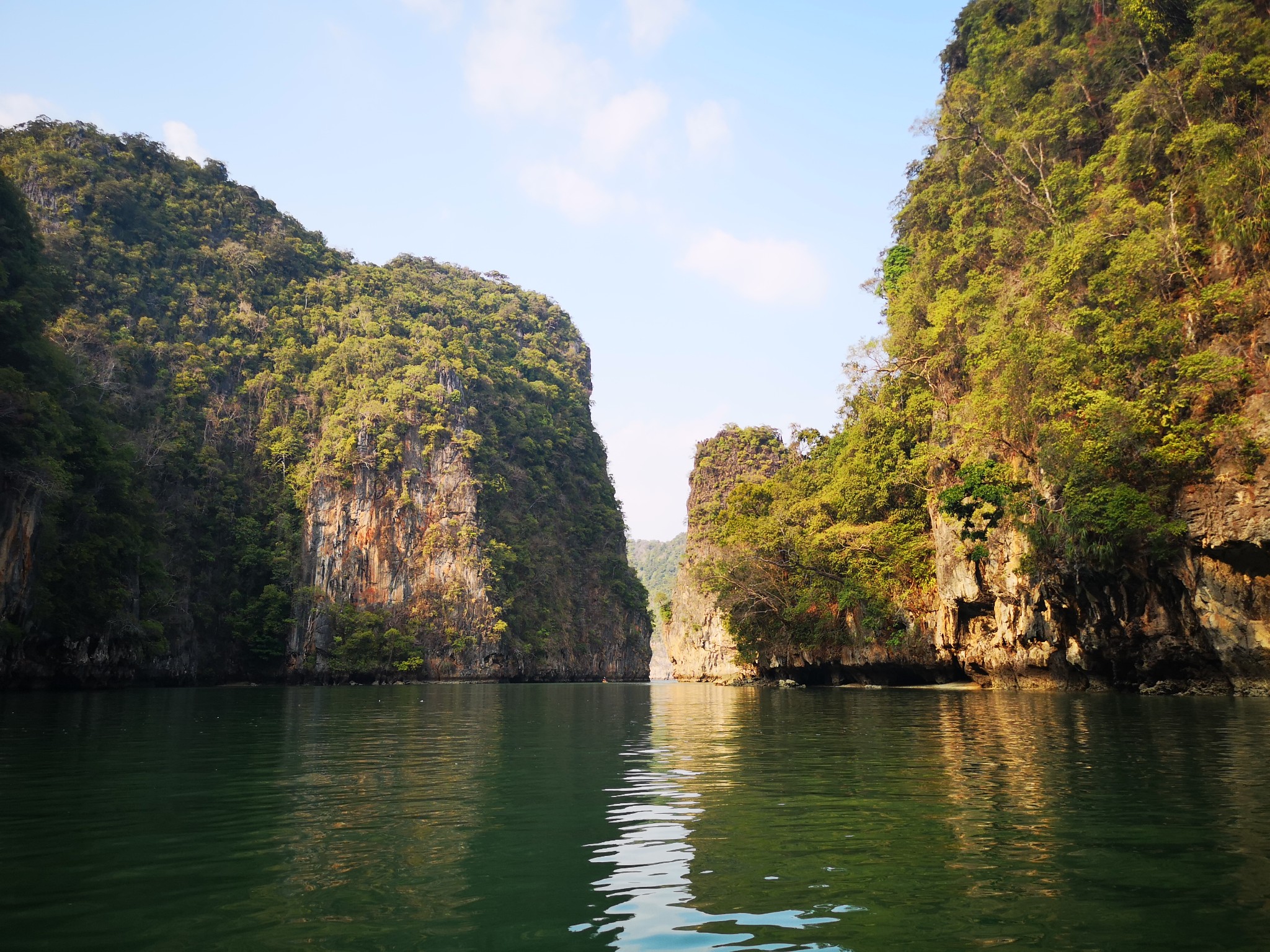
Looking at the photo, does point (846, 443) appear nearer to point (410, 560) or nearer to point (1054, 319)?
point (1054, 319)

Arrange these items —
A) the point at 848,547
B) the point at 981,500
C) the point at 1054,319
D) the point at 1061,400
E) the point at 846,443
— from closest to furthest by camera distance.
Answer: the point at 1061,400, the point at 1054,319, the point at 981,500, the point at 848,547, the point at 846,443

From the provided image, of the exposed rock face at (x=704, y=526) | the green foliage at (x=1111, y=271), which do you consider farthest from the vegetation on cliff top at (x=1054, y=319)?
the exposed rock face at (x=704, y=526)

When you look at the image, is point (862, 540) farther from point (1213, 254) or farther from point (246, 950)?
point (246, 950)

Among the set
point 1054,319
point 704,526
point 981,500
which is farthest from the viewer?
point 704,526

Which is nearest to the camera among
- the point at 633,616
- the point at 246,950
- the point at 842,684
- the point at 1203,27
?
the point at 246,950

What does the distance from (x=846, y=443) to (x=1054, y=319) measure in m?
19.2

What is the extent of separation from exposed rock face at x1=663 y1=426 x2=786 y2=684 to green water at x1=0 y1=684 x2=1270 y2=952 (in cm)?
6498

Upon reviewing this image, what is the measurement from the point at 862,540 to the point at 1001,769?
28767 mm

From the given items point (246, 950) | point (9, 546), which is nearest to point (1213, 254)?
point (246, 950)

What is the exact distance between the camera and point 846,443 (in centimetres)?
4691

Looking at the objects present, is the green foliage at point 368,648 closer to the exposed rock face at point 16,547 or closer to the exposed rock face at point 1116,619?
the exposed rock face at point 16,547

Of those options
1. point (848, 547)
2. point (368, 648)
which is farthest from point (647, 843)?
point (368, 648)

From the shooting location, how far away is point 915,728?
1571 centimetres

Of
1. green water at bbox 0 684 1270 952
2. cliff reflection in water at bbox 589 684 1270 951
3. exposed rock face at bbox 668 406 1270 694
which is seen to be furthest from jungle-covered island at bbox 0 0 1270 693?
cliff reflection in water at bbox 589 684 1270 951
